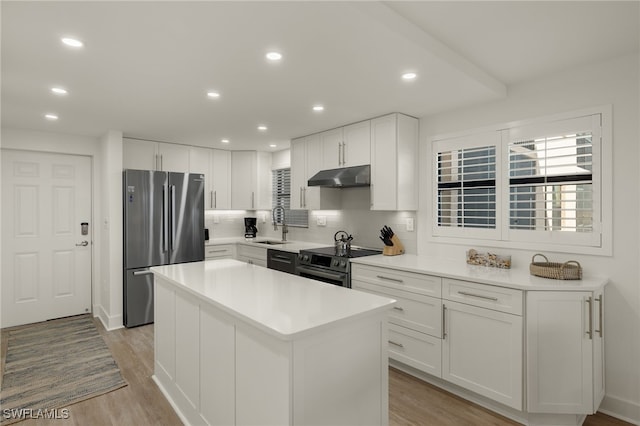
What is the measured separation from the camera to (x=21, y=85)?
2678 millimetres

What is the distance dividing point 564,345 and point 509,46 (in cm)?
197

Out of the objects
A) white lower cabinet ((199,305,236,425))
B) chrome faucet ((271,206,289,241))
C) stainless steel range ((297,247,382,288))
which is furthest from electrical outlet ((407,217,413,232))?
white lower cabinet ((199,305,236,425))

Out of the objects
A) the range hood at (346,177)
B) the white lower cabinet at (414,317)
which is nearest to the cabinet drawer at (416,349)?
the white lower cabinet at (414,317)

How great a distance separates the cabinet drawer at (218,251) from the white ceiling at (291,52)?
219 cm

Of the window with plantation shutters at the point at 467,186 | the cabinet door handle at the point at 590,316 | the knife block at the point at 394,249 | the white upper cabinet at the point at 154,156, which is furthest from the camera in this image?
the white upper cabinet at the point at 154,156

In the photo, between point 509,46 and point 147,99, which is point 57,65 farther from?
point 509,46

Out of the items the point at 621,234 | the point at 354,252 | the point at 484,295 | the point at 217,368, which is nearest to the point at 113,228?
the point at 354,252

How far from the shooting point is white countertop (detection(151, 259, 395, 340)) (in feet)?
4.83

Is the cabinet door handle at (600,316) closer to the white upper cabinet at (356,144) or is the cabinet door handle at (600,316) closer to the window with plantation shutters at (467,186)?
the window with plantation shutters at (467,186)

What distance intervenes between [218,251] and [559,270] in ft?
13.7

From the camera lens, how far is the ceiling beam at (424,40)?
174cm

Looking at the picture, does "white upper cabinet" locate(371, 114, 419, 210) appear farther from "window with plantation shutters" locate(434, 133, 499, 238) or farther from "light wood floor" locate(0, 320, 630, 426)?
"light wood floor" locate(0, 320, 630, 426)

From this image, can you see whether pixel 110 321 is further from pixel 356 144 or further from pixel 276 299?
pixel 356 144

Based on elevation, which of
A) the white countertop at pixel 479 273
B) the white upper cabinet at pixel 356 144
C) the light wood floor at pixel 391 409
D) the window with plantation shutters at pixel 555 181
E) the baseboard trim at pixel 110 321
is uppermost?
the white upper cabinet at pixel 356 144
